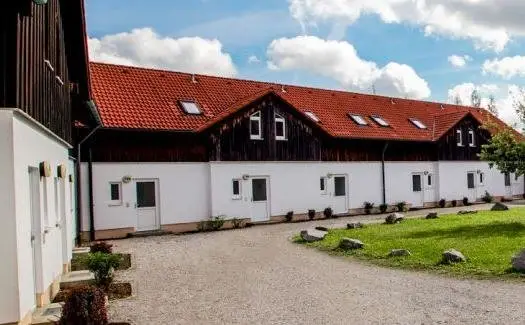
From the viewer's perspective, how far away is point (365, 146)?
26844 millimetres

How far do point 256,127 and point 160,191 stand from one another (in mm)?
5342

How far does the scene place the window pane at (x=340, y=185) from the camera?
25.8 meters

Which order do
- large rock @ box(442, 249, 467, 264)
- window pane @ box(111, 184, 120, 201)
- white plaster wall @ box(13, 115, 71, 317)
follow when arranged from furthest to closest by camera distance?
1. window pane @ box(111, 184, 120, 201)
2. large rock @ box(442, 249, 467, 264)
3. white plaster wall @ box(13, 115, 71, 317)

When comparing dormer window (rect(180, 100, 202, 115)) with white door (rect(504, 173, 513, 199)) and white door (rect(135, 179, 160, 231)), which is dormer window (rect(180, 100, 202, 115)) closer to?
white door (rect(135, 179, 160, 231))

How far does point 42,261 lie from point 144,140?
11794 mm

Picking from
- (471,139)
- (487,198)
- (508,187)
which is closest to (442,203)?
(487,198)

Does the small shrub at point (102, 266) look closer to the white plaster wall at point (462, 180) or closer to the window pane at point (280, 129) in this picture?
the window pane at point (280, 129)

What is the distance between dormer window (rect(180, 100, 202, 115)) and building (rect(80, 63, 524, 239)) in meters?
0.06

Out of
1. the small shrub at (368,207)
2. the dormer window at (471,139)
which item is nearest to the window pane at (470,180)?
the dormer window at (471,139)

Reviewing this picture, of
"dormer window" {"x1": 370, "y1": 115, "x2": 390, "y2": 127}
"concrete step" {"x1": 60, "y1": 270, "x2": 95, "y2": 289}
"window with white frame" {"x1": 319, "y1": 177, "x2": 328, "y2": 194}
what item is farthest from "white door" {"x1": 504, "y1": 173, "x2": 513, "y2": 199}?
"concrete step" {"x1": 60, "y1": 270, "x2": 95, "y2": 289}

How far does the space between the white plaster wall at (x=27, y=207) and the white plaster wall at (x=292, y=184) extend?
1182 centimetres

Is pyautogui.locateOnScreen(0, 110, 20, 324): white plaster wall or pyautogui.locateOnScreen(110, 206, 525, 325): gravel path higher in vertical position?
pyautogui.locateOnScreen(0, 110, 20, 324): white plaster wall

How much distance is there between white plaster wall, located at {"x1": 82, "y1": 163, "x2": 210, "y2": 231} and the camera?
18.8 metres

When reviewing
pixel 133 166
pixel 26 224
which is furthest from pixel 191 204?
pixel 26 224
